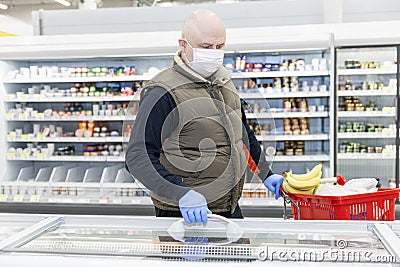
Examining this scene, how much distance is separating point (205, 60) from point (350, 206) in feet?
2.68

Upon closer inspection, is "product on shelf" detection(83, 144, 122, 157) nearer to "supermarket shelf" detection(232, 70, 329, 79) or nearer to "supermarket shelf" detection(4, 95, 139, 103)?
"supermarket shelf" detection(4, 95, 139, 103)

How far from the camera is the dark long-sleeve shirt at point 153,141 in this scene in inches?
74.1

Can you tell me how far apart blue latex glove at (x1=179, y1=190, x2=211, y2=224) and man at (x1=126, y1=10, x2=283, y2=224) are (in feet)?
0.74

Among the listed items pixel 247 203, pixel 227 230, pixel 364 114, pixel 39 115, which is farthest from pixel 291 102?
pixel 227 230

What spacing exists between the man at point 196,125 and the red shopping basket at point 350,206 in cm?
31

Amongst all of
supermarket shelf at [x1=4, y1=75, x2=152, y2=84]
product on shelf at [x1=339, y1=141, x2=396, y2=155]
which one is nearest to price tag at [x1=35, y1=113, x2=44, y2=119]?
supermarket shelf at [x1=4, y1=75, x2=152, y2=84]

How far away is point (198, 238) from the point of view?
1.45 m

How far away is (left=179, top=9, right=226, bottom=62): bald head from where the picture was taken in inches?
81.0

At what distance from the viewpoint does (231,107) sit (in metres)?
2.16

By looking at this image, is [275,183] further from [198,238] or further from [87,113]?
[87,113]

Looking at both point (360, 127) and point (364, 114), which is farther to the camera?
point (360, 127)

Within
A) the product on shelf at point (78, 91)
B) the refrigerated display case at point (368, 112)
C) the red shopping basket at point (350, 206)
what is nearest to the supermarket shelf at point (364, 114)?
the refrigerated display case at point (368, 112)

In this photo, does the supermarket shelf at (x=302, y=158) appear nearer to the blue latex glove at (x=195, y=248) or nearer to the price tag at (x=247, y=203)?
the price tag at (x=247, y=203)

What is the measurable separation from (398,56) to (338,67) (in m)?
0.64
